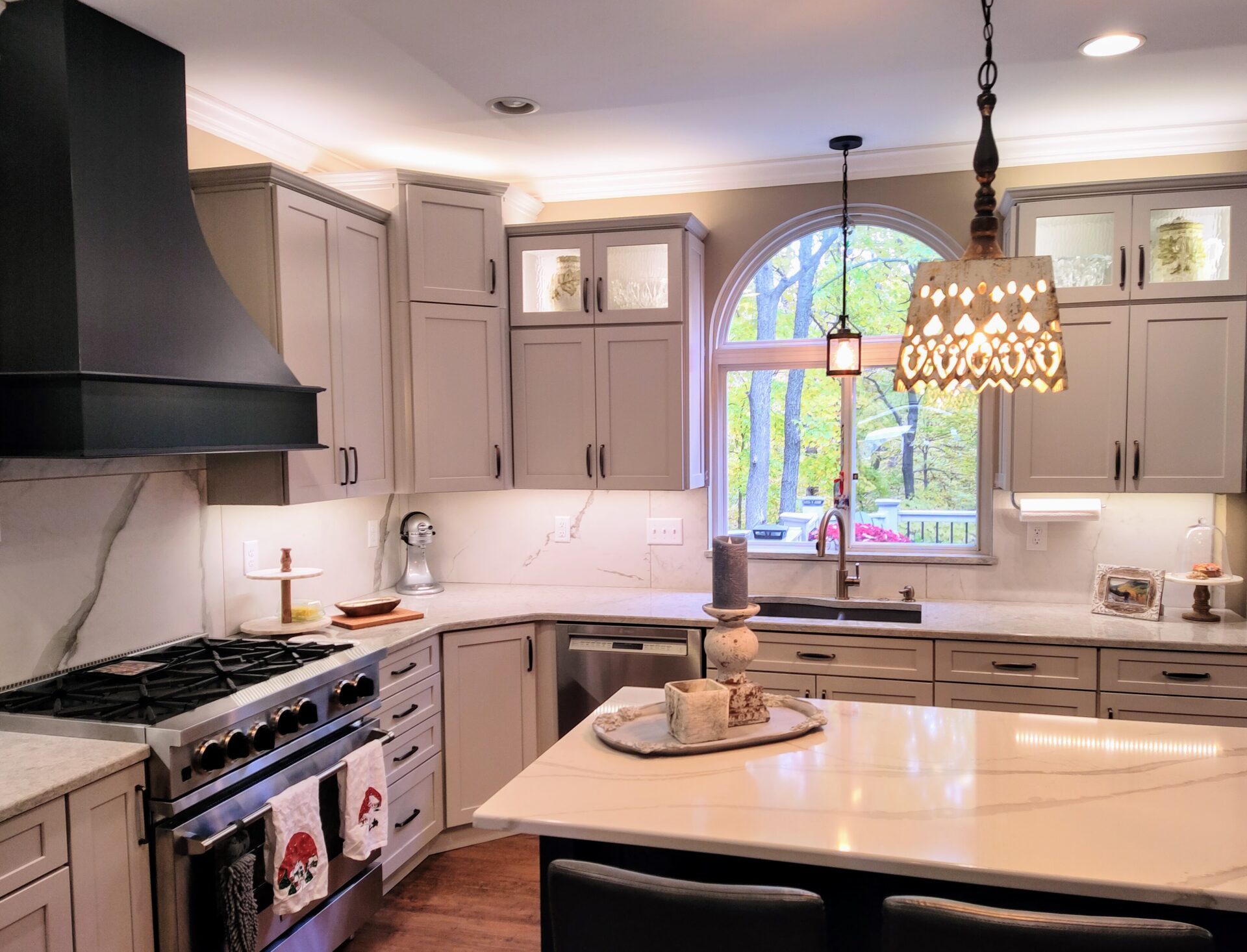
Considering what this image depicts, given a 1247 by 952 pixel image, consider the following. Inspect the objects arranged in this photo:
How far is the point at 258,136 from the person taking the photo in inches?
127

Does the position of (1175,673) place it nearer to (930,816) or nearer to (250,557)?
(930,816)

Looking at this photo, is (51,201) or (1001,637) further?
(1001,637)

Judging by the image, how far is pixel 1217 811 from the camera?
1529 millimetres

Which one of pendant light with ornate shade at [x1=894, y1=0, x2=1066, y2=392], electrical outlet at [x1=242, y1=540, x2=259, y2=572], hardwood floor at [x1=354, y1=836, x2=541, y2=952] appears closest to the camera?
pendant light with ornate shade at [x1=894, y1=0, x2=1066, y2=392]

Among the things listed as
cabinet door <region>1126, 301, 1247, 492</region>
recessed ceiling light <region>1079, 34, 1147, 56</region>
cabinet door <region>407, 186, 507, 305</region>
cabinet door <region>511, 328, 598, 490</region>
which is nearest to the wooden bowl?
cabinet door <region>511, 328, 598, 490</region>

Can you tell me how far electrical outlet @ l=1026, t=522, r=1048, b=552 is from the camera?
3.59 metres

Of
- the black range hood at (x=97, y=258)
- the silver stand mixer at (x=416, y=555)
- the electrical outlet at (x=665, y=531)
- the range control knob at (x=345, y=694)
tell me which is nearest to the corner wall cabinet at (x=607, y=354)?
the electrical outlet at (x=665, y=531)

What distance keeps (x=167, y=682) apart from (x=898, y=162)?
3258 mm

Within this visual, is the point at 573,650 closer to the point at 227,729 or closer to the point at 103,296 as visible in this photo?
the point at 227,729

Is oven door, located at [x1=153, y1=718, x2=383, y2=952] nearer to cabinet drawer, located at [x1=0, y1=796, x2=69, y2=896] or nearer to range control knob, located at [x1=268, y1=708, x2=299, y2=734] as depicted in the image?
range control knob, located at [x1=268, y1=708, x2=299, y2=734]

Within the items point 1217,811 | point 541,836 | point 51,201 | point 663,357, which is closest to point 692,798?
point 541,836

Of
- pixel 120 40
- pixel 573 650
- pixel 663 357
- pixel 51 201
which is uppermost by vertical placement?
pixel 120 40

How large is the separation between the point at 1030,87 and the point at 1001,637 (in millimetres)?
1838

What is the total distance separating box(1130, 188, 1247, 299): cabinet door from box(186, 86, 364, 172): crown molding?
3.08 metres
